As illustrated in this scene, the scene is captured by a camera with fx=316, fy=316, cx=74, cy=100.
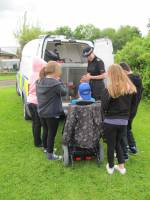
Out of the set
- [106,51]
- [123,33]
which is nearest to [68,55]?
[106,51]

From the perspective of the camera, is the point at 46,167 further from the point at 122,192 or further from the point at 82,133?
the point at 122,192

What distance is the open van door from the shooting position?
271 inches

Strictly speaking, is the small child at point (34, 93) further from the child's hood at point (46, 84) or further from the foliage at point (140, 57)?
the foliage at point (140, 57)

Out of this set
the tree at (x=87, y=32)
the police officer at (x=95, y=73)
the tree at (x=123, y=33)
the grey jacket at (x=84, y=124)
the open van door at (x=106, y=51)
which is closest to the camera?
the grey jacket at (x=84, y=124)

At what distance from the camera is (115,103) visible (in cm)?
467

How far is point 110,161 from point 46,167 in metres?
1.08

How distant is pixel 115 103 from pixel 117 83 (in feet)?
1.00

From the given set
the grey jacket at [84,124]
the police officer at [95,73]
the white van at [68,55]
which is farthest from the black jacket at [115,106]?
the white van at [68,55]

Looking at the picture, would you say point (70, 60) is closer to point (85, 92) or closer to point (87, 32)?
point (85, 92)

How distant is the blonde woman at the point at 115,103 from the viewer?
15.1 feet

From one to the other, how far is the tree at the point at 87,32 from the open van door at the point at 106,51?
32.8 metres

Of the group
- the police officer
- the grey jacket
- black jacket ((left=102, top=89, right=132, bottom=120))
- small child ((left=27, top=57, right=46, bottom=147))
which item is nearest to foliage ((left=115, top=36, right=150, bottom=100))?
the police officer

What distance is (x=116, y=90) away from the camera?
15.0 ft

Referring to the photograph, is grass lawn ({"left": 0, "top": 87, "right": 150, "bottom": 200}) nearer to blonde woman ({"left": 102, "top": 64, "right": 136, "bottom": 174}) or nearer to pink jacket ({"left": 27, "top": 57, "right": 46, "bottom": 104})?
blonde woman ({"left": 102, "top": 64, "right": 136, "bottom": 174})
